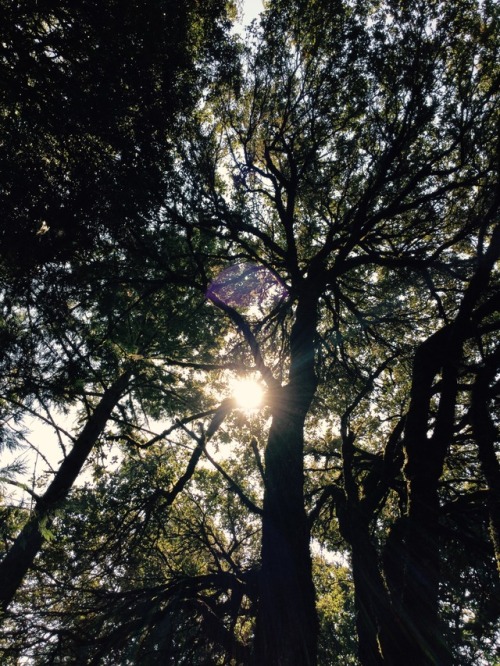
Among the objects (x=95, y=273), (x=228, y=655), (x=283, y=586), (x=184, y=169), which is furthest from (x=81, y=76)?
(x=228, y=655)

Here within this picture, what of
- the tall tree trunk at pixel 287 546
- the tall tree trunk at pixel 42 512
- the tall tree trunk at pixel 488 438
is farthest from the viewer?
the tall tree trunk at pixel 42 512

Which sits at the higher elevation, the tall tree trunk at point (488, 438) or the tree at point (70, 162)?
the tree at point (70, 162)

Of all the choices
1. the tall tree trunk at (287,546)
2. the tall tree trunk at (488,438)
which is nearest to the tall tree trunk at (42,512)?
the tall tree trunk at (287,546)

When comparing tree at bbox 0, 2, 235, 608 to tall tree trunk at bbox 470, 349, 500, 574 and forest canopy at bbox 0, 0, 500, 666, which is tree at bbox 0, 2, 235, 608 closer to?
forest canopy at bbox 0, 0, 500, 666

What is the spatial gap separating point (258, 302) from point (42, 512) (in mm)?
6845

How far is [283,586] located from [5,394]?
12.9 ft

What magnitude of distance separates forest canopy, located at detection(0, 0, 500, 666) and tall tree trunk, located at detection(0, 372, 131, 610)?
0.05 metres

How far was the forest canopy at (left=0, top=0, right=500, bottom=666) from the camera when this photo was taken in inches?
156

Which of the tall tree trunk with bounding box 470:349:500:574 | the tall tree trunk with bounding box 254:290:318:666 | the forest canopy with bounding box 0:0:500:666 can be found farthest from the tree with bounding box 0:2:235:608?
the tall tree trunk with bounding box 470:349:500:574

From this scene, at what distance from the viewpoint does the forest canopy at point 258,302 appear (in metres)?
3.97

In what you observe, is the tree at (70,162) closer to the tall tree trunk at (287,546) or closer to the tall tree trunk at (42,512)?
the tall tree trunk at (42,512)

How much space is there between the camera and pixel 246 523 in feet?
37.0

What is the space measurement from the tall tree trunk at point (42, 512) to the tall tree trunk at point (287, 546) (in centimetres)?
256

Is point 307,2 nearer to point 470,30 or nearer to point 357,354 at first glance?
point 470,30
